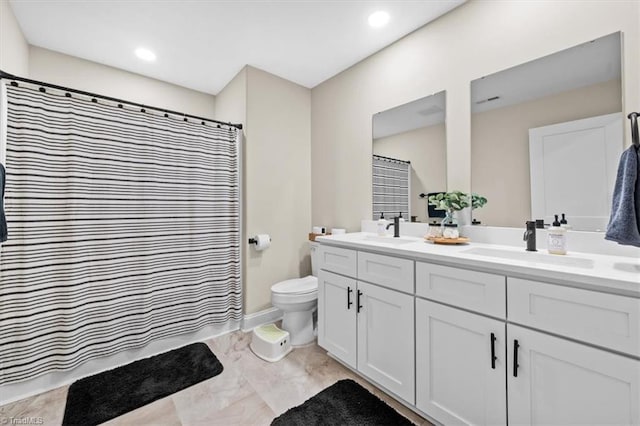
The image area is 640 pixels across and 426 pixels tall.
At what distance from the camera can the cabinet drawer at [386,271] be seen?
149 cm

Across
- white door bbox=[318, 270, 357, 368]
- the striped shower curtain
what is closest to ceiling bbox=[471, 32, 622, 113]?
white door bbox=[318, 270, 357, 368]

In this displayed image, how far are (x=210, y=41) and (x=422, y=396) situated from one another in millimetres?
2887

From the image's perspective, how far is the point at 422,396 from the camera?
1.42 meters

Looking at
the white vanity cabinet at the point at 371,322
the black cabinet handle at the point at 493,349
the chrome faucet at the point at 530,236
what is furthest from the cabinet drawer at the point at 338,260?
the chrome faucet at the point at 530,236

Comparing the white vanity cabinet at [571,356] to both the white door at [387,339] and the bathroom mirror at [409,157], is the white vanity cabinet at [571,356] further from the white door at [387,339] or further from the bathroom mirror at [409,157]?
the bathroom mirror at [409,157]

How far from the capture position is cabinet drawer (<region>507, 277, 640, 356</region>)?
0.87 meters

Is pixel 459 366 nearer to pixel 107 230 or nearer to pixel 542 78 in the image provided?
pixel 542 78

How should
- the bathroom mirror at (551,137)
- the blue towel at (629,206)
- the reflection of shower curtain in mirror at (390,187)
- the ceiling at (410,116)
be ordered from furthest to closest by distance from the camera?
the reflection of shower curtain in mirror at (390,187)
the ceiling at (410,116)
the bathroom mirror at (551,137)
the blue towel at (629,206)

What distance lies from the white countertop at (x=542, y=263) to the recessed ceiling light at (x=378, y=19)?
63.3 inches

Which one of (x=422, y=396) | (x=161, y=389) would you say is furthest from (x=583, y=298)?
(x=161, y=389)

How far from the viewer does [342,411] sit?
5.02ft

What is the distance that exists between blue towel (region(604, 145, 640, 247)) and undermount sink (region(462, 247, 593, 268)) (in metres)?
0.15

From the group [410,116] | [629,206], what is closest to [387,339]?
[629,206]

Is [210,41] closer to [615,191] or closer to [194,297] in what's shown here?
[194,297]
